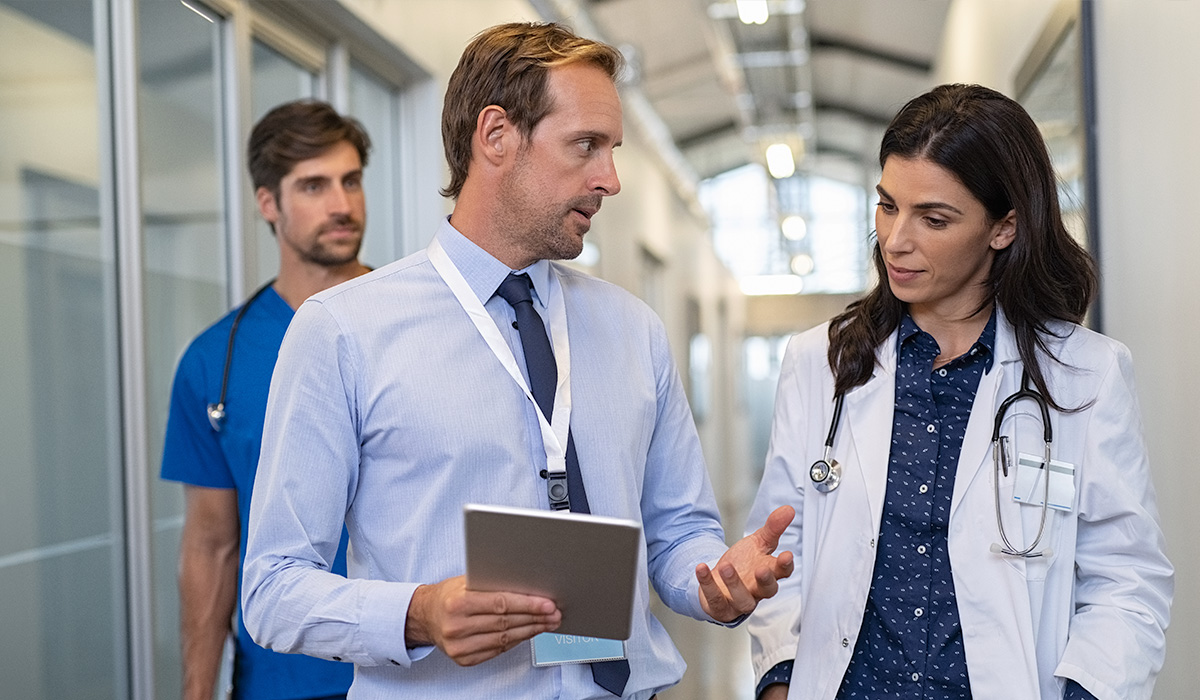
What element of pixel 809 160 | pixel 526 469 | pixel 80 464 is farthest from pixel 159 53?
pixel 809 160

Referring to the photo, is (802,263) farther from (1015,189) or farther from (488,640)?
(488,640)

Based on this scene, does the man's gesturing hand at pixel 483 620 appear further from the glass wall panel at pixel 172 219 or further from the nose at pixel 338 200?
the glass wall panel at pixel 172 219

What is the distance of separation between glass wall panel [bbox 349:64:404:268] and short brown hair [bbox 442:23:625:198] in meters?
2.43

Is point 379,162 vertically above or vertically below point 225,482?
above

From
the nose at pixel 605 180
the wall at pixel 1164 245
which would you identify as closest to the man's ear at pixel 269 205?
the nose at pixel 605 180

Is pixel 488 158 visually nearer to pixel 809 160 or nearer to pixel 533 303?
pixel 533 303

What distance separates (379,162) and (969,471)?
314cm

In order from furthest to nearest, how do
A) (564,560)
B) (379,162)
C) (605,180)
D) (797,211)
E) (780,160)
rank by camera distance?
(797,211)
(780,160)
(379,162)
(605,180)
(564,560)

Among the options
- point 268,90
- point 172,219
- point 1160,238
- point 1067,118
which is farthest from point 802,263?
point 172,219

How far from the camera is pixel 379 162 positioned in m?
4.36

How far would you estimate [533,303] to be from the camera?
1749 mm

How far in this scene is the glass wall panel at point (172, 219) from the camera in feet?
9.45

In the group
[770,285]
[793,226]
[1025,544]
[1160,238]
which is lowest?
[1025,544]

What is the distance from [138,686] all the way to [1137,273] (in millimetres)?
2731
